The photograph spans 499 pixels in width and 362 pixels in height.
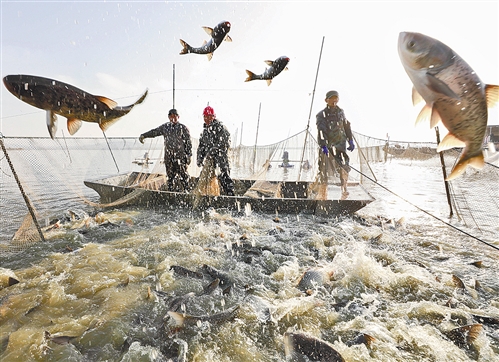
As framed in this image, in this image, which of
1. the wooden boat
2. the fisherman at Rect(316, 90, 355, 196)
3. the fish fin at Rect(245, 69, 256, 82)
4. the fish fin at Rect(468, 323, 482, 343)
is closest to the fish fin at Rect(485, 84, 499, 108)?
the fish fin at Rect(468, 323, 482, 343)

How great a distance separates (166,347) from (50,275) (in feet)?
8.77

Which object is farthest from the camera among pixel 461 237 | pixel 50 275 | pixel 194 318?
pixel 461 237

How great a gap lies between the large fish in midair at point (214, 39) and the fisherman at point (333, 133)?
3726 mm

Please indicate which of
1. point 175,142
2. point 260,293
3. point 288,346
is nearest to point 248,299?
point 260,293

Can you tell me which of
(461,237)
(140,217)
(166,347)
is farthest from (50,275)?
(461,237)

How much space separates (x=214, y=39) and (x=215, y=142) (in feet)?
9.59

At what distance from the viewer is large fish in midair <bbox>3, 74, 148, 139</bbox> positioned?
115 inches

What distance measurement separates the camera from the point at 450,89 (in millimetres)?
2166

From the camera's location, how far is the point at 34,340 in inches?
103

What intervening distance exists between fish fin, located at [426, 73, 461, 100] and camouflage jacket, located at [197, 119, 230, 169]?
6.20 meters

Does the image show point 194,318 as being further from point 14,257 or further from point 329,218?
point 329,218

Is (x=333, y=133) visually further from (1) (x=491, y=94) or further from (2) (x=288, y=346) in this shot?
(2) (x=288, y=346)

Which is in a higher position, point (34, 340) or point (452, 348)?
point (452, 348)

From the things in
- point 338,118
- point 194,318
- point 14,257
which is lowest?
point 14,257
